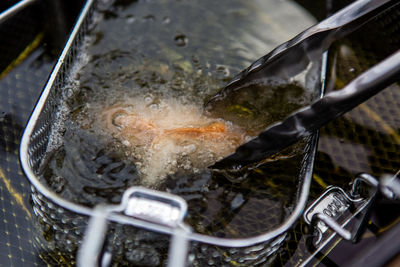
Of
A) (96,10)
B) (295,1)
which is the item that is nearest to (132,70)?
(96,10)

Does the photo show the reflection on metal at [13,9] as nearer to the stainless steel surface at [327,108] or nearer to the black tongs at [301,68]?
the black tongs at [301,68]

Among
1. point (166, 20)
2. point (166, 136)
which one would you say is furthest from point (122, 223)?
point (166, 20)

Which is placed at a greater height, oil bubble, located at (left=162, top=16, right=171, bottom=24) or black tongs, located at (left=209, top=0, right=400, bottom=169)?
black tongs, located at (left=209, top=0, right=400, bottom=169)

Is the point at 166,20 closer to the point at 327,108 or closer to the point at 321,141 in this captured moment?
the point at 321,141

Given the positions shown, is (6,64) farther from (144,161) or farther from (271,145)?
(271,145)

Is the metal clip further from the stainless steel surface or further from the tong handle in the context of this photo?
the tong handle

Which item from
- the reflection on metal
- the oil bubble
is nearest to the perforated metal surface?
the reflection on metal

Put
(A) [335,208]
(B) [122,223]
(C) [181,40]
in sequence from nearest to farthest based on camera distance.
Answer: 1. (B) [122,223]
2. (A) [335,208]
3. (C) [181,40]
